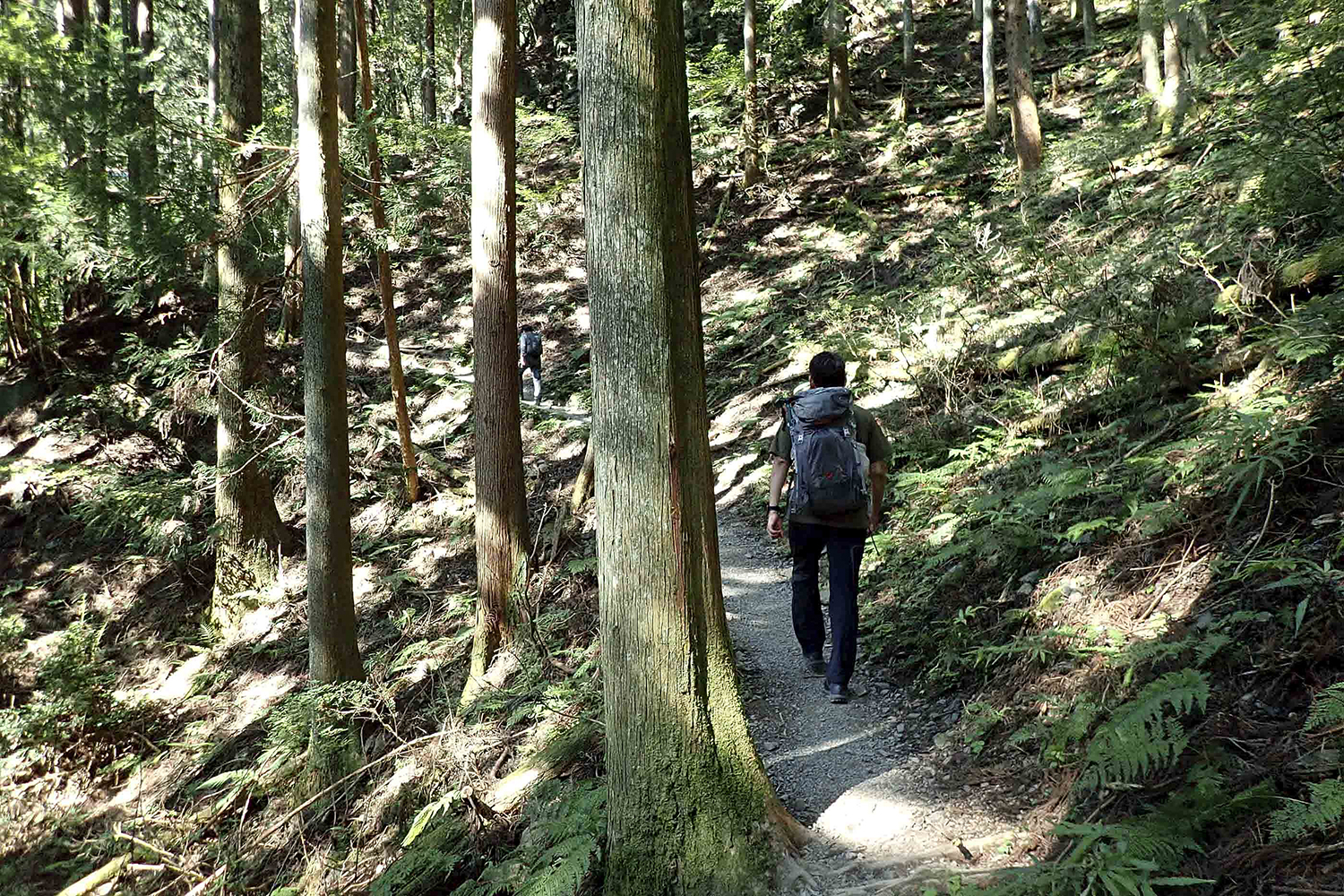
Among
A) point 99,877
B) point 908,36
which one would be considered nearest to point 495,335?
point 99,877

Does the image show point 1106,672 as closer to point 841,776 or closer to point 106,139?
point 841,776

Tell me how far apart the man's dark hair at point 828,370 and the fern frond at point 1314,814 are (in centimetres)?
300

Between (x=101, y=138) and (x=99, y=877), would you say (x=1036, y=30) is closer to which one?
(x=101, y=138)

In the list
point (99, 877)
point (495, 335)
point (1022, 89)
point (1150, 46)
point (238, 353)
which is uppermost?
point (1150, 46)

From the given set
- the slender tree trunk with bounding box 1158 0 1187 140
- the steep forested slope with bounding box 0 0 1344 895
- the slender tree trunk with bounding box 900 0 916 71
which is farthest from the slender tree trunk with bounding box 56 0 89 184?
the slender tree trunk with bounding box 900 0 916 71

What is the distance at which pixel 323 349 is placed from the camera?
7715 millimetres

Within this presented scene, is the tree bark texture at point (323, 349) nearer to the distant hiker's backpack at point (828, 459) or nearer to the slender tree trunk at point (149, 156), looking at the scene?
the slender tree trunk at point (149, 156)

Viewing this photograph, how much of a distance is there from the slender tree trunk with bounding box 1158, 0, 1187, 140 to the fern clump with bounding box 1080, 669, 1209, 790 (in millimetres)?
8461

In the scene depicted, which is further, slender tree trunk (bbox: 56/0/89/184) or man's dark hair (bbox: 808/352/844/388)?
slender tree trunk (bbox: 56/0/89/184)

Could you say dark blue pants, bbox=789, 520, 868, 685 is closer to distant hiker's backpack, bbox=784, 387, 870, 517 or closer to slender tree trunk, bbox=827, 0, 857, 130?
distant hiker's backpack, bbox=784, 387, 870, 517

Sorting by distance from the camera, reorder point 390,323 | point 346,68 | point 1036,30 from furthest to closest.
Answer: point 1036,30, point 346,68, point 390,323

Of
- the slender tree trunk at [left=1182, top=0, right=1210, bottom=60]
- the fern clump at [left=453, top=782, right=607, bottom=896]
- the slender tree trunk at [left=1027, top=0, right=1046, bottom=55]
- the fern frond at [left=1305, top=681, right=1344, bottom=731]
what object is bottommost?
the fern clump at [left=453, top=782, right=607, bottom=896]

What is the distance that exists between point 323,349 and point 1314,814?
7.60 meters

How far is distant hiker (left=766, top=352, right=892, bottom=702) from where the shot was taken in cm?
497
